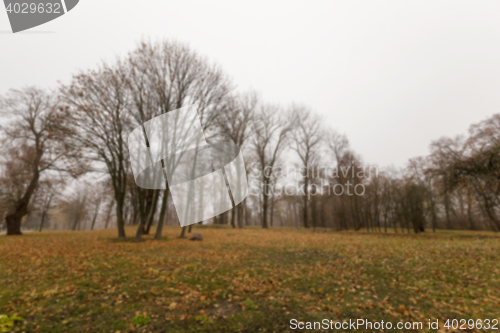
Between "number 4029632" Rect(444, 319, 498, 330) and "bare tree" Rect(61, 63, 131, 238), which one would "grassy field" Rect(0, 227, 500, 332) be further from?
"bare tree" Rect(61, 63, 131, 238)

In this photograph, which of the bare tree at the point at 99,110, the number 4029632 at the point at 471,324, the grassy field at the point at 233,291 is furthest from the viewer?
the bare tree at the point at 99,110

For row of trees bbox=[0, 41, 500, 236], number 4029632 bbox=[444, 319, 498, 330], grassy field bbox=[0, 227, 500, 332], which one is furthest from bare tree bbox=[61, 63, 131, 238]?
number 4029632 bbox=[444, 319, 498, 330]

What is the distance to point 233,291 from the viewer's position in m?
5.70

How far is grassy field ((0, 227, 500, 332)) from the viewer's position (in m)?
4.21

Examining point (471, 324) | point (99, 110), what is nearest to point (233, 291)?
point (471, 324)

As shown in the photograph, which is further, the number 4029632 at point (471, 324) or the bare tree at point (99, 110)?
the bare tree at point (99, 110)

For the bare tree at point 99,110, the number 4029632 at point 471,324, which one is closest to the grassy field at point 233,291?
the number 4029632 at point 471,324

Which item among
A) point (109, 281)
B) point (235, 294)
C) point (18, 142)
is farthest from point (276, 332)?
point (18, 142)

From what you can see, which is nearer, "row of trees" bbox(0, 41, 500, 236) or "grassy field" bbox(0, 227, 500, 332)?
"grassy field" bbox(0, 227, 500, 332)

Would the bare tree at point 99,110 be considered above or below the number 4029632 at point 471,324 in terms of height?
above

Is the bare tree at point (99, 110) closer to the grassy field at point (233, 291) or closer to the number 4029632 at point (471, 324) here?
the grassy field at point (233, 291)

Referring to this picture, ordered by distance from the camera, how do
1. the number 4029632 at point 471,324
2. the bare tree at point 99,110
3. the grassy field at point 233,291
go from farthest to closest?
1. the bare tree at point 99,110
2. the grassy field at point 233,291
3. the number 4029632 at point 471,324

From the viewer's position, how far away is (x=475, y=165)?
51.2ft

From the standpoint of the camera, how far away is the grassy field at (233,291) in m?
4.21
